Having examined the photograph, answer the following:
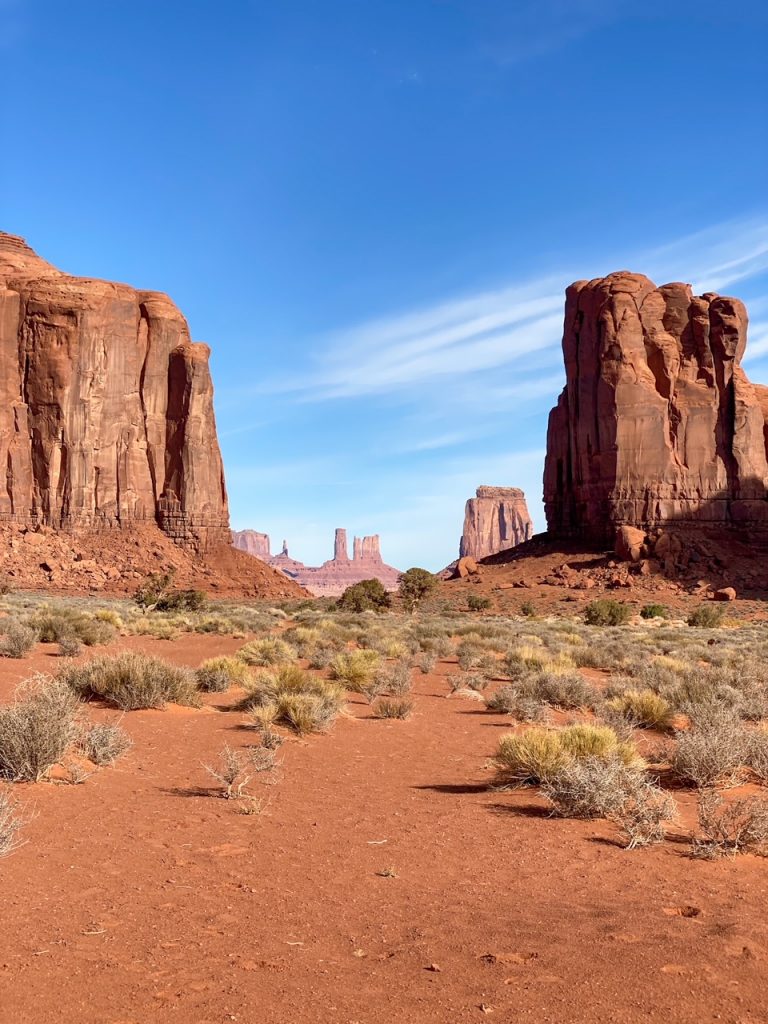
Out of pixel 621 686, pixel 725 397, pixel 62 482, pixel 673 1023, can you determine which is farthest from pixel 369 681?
pixel 725 397

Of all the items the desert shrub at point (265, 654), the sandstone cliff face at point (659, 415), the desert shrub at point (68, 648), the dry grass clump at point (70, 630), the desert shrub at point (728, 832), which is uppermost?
the sandstone cliff face at point (659, 415)

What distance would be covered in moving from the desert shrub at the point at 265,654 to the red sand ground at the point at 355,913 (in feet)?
29.6

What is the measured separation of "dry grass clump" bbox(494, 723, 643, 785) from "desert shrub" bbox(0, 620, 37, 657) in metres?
11.9

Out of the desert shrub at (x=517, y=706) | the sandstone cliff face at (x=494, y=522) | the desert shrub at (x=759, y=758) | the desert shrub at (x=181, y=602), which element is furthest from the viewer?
the sandstone cliff face at (x=494, y=522)

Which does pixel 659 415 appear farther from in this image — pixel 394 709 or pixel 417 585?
pixel 394 709

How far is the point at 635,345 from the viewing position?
6344 centimetres

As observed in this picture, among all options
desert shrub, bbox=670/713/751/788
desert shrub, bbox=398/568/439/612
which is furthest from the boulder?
desert shrub, bbox=670/713/751/788

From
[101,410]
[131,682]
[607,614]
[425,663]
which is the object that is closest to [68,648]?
[131,682]

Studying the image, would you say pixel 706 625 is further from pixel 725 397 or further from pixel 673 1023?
pixel 673 1023

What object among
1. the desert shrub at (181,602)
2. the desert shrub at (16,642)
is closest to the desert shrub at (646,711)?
the desert shrub at (16,642)

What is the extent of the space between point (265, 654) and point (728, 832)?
12777 mm

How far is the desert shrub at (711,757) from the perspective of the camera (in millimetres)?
8016

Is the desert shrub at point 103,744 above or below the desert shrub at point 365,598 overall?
below

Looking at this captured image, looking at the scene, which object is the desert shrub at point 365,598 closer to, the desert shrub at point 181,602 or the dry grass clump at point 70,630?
the desert shrub at point 181,602
